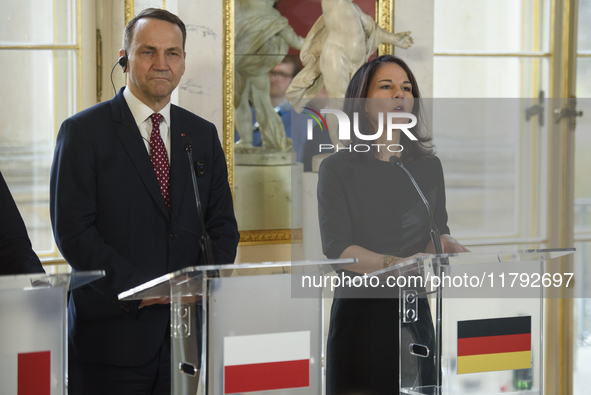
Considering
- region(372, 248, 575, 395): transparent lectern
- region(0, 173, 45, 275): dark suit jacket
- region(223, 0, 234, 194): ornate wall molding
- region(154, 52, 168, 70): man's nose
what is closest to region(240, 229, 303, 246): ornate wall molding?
region(223, 0, 234, 194): ornate wall molding

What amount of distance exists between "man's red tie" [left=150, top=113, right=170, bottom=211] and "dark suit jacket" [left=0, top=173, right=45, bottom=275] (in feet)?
1.31

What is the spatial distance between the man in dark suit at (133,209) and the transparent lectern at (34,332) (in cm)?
45

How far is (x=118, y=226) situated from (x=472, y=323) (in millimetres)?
1017

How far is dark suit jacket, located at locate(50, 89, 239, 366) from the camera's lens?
179 cm

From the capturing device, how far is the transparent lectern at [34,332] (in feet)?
4.11

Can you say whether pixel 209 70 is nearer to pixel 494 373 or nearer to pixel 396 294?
pixel 396 294

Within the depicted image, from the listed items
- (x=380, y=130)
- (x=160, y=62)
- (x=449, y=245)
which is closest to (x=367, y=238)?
(x=449, y=245)

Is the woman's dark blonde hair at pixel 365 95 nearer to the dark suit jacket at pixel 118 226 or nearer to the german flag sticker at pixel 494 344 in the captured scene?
the dark suit jacket at pixel 118 226

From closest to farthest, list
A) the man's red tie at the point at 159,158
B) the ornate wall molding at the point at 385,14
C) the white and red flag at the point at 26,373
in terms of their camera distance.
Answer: the white and red flag at the point at 26,373 < the man's red tie at the point at 159,158 < the ornate wall molding at the point at 385,14

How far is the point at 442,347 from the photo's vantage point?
143 cm

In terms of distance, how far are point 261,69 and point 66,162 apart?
2.04m

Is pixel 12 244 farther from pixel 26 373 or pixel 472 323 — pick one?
pixel 472 323

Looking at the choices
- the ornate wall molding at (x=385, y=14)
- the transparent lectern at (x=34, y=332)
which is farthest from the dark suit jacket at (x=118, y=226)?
the ornate wall molding at (x=385, y=14)

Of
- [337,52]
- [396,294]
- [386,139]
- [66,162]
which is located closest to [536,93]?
[337,52]
